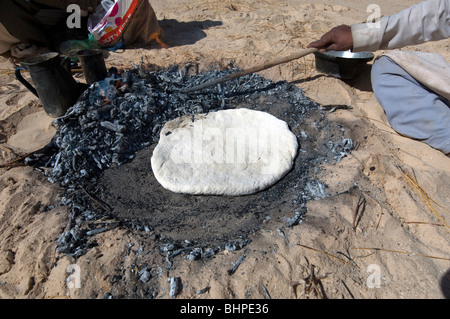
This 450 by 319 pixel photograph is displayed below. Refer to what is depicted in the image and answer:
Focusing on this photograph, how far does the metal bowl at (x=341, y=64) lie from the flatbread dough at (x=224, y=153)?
3.55 feet

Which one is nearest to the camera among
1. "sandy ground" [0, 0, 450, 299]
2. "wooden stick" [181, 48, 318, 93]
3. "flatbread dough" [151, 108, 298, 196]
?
"sandy ground" [0, 0, 450, 299]

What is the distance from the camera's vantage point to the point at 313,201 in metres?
2.04

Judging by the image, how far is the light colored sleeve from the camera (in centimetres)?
239

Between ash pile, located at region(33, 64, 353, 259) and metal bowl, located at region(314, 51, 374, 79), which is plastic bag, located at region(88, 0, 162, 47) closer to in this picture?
ash pile, located at region(33, 64, 353, 259)

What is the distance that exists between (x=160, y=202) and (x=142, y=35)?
2851 mm

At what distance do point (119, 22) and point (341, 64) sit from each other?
2.84 metres

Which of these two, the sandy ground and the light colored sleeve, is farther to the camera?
the light colored sleeve

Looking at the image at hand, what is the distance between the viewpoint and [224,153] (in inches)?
94.9

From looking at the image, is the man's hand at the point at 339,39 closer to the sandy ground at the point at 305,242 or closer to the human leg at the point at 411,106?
the human leg at the point at 411,106

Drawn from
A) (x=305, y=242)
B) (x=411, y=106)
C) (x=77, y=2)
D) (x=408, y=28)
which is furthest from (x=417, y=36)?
(x=77, y=2)

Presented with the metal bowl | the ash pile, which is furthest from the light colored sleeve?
the ash pile

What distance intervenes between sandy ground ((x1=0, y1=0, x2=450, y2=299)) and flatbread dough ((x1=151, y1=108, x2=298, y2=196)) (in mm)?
402

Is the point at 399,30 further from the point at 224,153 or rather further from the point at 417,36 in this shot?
the point at 224,153

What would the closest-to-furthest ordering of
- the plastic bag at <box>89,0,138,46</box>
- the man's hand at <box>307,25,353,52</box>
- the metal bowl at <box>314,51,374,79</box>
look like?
the man's hand at <box>307,25,353,52</box>, the metal bowl at <box>314,51,374,79</box>, the plastic bag at <box>89,0,138,46</box>
